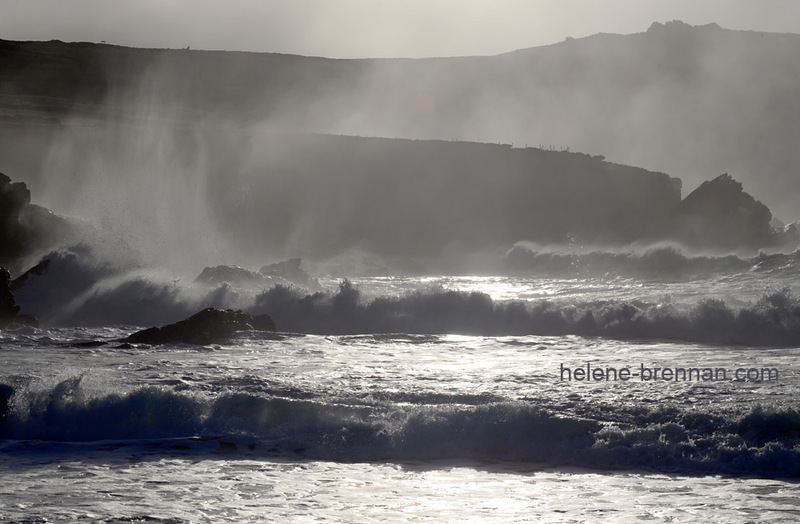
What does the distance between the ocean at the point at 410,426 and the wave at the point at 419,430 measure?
0.02 meters

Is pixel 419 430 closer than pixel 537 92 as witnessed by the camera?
Yes

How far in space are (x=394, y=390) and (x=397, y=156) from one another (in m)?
42.6

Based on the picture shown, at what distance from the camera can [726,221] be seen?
145 ft

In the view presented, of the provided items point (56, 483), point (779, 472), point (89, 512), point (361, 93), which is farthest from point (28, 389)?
point (361, 93)

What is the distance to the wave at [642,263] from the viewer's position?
3048 cm

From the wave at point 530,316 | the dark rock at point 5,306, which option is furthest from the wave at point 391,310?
the dark rock at point 5,306

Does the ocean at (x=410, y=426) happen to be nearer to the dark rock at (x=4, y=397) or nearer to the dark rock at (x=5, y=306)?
the dark rock at (x=4, y=397)

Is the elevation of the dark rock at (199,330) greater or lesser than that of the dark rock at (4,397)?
greater

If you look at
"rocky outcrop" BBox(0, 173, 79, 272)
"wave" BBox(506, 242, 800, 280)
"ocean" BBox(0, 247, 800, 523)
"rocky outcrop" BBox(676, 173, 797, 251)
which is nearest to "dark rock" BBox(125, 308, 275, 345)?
"ocean" BBox(0, 247, 800, 523)

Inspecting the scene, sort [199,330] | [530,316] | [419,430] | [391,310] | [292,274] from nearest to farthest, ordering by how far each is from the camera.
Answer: [419,430], [199,330], [530,316], [391,310], [292,274]

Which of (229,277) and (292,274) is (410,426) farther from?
(292,274)

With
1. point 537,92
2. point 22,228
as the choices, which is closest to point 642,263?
point 22,228

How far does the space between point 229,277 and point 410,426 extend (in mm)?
16473

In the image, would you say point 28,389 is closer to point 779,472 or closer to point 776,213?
point 779,472
